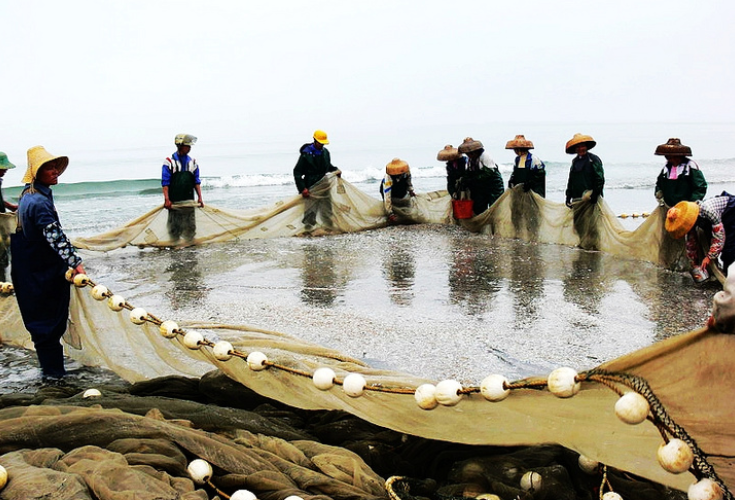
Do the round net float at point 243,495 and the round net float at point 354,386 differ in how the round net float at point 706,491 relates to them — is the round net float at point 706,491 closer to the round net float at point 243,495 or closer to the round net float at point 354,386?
the round net float at point 354,386

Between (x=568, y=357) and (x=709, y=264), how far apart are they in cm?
252

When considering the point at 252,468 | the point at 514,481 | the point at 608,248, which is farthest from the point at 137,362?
the point at 608,248

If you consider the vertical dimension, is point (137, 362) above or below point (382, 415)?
below

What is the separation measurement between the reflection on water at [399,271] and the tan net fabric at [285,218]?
1.07 m

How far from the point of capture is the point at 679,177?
7.24 meters

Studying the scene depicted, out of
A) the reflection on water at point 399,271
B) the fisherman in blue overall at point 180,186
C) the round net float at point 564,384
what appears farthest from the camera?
the fisherman in blue overall at point 180,186

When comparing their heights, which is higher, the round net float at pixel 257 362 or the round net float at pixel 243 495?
the round net float at pixel 257 362

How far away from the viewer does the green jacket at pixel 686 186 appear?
716 centimetres

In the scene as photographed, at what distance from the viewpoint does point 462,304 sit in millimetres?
6023

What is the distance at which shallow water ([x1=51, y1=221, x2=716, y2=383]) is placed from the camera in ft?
15.4

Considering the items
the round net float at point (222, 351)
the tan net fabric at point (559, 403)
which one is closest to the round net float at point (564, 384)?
the tan net fabric at point (559, 403)

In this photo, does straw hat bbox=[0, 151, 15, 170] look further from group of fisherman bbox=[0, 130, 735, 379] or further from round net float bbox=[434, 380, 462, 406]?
round net float bbox=[434, 380, 462, 406]

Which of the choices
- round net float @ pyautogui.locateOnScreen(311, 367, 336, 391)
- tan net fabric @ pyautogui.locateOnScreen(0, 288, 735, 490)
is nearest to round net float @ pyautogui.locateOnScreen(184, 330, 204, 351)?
tan net fabric @ pyautogui.locateOnScreen(0, 288, 735, 490)

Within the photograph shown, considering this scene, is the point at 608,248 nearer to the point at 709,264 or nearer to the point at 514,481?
the point at 709,264
